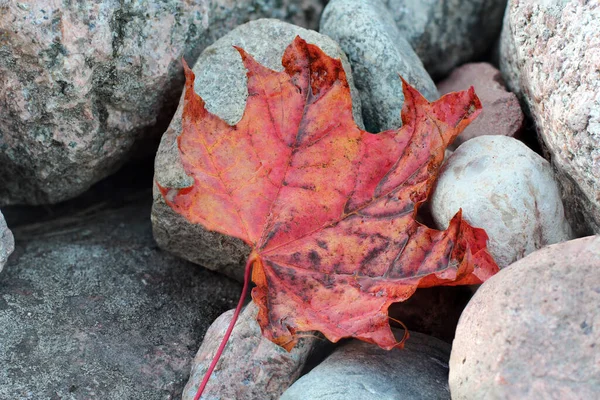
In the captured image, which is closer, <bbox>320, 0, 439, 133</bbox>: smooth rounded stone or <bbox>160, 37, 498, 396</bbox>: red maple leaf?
<bbox>160, 37, 498, 396</bbox>: red maple leaf

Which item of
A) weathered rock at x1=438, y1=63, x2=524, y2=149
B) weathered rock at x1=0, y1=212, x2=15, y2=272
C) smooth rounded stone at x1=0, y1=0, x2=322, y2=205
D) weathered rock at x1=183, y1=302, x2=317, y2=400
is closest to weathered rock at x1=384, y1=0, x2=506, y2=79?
weathered rock at x1=438, y1=63, x2=524, y2=149

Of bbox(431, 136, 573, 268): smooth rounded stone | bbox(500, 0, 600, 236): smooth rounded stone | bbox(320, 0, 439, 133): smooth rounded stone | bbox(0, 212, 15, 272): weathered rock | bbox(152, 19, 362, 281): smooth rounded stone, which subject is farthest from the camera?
bbox(320, 0, 439, 133): smooth rounded stone

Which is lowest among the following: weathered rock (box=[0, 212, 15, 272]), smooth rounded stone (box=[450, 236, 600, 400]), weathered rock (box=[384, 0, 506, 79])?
weathered rock (box=[0, 212, 15, 272])

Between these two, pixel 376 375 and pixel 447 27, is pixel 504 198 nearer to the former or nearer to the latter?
pixel 376 375

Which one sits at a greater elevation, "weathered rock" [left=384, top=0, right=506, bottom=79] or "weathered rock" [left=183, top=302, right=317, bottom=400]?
"weathered rock" [left=384, top=0, right=506, bottom=79]

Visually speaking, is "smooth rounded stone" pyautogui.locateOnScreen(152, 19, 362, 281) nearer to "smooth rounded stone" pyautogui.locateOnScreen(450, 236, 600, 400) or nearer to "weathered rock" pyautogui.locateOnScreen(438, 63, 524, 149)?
"weathered rock" pyautogui.locateOnScreen(438, 63, 524, 149)

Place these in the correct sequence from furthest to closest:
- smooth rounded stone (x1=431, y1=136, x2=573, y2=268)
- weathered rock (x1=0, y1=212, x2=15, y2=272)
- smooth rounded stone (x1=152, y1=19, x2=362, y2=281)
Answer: smooth rounded stone (x1=152, y1=19, x2=362, y2=281)
weathered rock (x1=0, y1=212, x2=15, y2=272)
smooth rounded stone (x1=431, y1=136, x2=573, y2=268)
